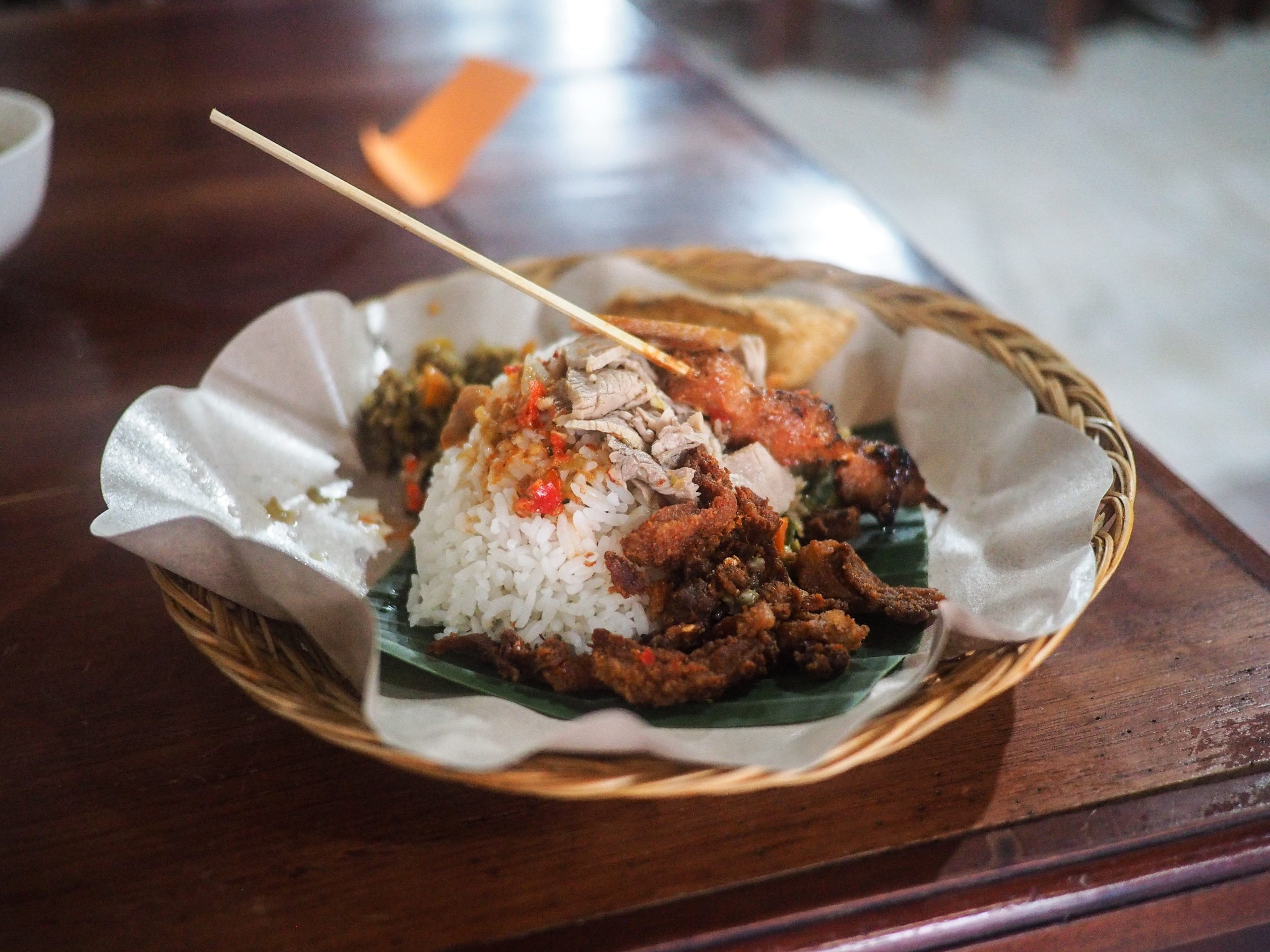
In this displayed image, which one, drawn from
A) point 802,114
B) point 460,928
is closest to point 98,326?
point 460,928

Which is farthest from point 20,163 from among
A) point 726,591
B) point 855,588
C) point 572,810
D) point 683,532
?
point 855,588

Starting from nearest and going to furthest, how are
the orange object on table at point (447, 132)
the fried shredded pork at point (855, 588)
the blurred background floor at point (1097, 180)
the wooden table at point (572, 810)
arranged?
1. the wooden table at point (572, 810)
2. the fried shredded pork at point (855, 588)
3. the orange object on table at point (447, 132)
4. the blurred background floor at point (1097, 180)

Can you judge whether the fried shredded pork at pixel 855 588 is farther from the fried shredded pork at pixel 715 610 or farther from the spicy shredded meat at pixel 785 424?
the spicy shredded meat at pixel 785 424

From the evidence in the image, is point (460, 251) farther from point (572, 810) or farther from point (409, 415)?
point (572, 810)

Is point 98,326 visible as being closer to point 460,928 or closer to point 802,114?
point 460,928

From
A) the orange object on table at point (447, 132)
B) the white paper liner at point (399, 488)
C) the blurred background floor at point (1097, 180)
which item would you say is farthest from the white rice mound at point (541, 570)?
the blurred background floor at point (1097, 180)

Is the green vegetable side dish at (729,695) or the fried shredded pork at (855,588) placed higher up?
the fried shredded pork at (855,588)
